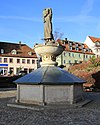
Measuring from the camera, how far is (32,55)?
7631 centimetres

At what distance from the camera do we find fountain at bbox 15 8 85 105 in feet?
34.2

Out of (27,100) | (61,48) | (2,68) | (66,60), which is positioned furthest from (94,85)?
(66,60)

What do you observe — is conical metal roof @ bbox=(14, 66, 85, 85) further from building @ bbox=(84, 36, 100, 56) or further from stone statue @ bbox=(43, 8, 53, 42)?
building @ bbox=(84, 36, 100, 56)

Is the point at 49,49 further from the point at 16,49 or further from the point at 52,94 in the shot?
the point at 16,49

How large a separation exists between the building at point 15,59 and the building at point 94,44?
74.9ft

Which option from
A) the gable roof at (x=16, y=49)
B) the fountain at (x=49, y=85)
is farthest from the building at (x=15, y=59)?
the fountain at (x=49, y=85)

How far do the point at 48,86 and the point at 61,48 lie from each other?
245 cm

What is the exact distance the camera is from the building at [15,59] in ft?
234

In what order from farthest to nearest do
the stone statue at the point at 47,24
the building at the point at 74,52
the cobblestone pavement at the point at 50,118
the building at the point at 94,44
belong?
the building at the point at 94,44 < the building at the point at 74,52 < the stone statue at the point at 47,24 < the cobblestone pavement at the point at 50,118

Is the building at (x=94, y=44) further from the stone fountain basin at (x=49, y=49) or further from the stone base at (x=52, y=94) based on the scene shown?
the stone base at (x=52, y=94)

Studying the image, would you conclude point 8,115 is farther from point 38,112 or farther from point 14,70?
point 14,70

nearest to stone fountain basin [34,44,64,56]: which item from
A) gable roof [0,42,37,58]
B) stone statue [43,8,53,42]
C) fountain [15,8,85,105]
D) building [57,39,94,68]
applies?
fountain [15,8,85,105]

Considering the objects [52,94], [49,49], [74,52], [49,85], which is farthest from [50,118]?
[74,52]

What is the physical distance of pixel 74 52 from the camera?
269ft
